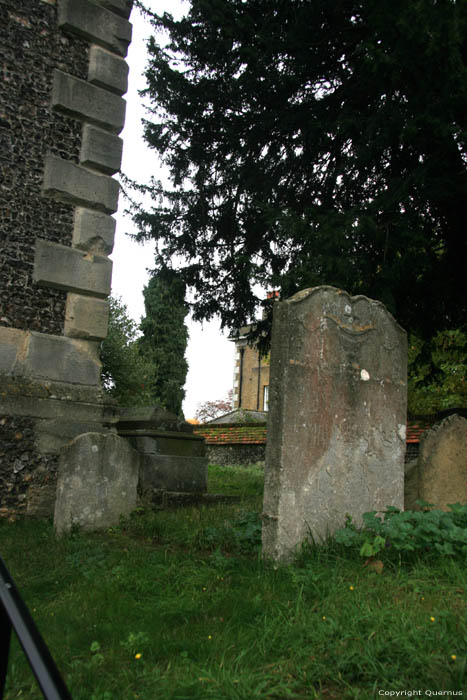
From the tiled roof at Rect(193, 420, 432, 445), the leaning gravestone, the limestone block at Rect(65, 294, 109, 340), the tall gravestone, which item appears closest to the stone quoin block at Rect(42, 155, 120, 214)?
the tall gravestone

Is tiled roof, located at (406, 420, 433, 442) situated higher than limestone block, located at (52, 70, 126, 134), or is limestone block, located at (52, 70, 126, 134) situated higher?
limestone block, located at (52, 70, 126, 134)

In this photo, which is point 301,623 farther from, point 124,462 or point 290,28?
point 290,28

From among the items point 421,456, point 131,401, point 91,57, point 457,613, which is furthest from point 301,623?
point 131,401

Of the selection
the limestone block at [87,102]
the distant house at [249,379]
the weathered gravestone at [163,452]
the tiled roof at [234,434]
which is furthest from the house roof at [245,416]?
the limestone block at [87,102]

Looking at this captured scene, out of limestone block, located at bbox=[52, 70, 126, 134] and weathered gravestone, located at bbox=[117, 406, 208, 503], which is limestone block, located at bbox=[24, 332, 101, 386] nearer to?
weathered gravestone, located at bbox=[117, 406, 208, 503]

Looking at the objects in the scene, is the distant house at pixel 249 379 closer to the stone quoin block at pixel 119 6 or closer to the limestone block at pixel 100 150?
the stone quoin block at pixel 119 6

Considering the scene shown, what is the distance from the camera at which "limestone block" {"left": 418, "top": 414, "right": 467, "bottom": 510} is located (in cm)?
629

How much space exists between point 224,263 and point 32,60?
16.0 ft

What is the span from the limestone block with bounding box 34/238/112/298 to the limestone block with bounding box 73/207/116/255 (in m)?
0.11

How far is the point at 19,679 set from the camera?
3119 millimetres

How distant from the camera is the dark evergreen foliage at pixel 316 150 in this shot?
24.8ft

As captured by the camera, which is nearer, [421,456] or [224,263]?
[421,456]

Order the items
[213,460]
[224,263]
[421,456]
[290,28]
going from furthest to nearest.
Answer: [213,460] → [224,263] → [290,28] → [421,456]

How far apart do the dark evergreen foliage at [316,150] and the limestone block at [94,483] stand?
3.34 metres
